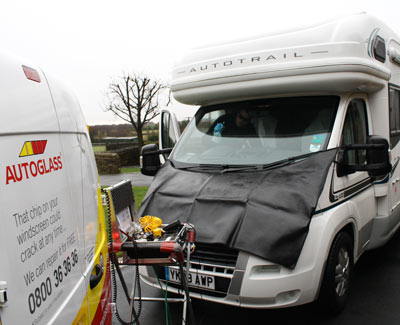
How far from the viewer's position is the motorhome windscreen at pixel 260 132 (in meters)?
4.16

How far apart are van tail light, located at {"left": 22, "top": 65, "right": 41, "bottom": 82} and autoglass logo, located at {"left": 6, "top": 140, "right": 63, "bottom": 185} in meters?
0.32

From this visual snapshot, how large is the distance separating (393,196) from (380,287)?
4.12ft

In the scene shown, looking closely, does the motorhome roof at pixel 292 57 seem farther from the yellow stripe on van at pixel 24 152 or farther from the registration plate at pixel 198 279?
the yellow stripe on van at pixel 24 152

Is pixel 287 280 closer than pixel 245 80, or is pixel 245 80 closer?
pixel 287 280

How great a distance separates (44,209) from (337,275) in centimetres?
293

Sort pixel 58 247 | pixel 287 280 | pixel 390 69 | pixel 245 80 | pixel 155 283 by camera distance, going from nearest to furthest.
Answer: pixel 58 247 → pixel 287 280 → pixel 155 283 → pixel 245 80 → pixel 390 69

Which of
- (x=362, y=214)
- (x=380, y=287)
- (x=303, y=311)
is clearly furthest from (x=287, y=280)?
(x=380, y=287)

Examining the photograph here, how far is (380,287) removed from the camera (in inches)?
180

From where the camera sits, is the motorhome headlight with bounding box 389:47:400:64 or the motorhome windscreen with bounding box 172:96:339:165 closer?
the motorhome windscreen with bounding box 172:96:339:165

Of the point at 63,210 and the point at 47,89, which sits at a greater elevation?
the point at 47,89

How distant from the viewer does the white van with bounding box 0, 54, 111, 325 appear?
5.39 feet

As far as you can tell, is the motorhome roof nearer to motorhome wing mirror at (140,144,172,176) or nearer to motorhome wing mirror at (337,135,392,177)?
motorhome wing mirror at (337,135,392,177)

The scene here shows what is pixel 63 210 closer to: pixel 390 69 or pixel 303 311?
pixel 303 311

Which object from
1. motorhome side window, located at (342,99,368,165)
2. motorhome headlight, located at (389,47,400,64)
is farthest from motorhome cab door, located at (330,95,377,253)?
motorhome headlight, located at (389,47,400,64)
